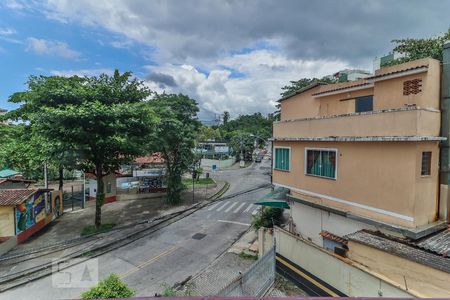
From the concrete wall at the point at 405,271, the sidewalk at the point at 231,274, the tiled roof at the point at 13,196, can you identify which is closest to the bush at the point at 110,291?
the sidewalk at the point at 231,274

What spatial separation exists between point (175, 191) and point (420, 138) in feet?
69.2

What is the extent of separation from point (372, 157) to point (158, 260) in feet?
39.1

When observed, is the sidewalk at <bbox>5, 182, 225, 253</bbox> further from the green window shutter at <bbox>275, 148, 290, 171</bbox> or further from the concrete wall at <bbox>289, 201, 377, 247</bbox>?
the concrete wall at <bbox>289, 201, 377, 247</bbox>

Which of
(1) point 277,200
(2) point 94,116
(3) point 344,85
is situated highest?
(3) point 344,85

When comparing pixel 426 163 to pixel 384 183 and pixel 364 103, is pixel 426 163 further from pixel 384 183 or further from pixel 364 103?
pixel 364 103

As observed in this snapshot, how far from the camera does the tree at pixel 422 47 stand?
15445mm

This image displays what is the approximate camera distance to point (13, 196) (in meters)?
16.8

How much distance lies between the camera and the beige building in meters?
8.30

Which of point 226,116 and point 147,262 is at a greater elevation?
point 226,116

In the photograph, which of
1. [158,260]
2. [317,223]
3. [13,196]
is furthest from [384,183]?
[13,196]

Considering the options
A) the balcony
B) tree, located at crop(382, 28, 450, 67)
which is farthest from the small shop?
tree, located at crop(382, 28, 450, 67)

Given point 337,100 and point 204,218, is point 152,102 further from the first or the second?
point 337,100

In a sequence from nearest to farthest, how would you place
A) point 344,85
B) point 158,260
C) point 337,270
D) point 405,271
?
point 405,271, point 337,270, point 344,85, point 158,260

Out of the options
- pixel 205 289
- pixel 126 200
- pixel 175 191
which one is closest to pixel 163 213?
pixel 175 191
